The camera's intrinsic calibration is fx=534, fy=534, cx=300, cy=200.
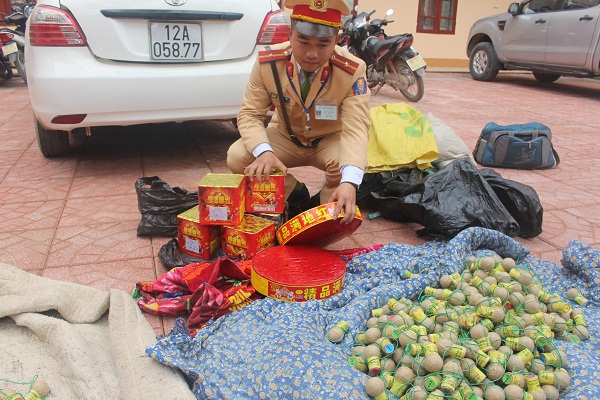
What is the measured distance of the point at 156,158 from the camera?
4344 millimetres

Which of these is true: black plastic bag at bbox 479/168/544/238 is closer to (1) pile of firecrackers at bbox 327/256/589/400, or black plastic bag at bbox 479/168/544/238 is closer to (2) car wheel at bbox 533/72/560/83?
(1) pile of firecrackers at bbox 327/256/589/400

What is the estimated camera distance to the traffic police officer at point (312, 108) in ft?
7.83

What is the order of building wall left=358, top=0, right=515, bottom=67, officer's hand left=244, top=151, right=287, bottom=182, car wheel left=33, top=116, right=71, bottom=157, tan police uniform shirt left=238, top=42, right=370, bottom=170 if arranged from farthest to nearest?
building wall left=358, top=0, right=515, bottom=67 → car wheel left=33, top=116, right=71, bottom=157 → tan police uniform shirt left=238, top=42, right=370, bottom=170 → officer's hand left=244, top=151, right=287, bottom=182

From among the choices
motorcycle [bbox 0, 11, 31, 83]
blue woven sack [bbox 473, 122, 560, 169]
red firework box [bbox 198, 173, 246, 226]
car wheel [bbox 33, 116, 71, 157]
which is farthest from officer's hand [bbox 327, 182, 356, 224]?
motorcycle [bbox 0, 11, 31, 83]

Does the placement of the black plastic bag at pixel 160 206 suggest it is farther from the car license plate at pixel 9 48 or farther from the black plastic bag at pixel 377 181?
the car license plate at pixel 9 48

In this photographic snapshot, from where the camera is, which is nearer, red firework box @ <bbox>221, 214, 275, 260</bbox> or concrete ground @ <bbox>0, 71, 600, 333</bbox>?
red firework box @ <bbox>221, 214, 275, 260</bbox>

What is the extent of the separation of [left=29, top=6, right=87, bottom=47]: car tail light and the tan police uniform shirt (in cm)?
132

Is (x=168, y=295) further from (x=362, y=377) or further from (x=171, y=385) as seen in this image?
(x=362, y=377)

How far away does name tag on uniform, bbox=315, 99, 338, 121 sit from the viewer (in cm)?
274

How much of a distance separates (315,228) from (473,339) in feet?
2.63

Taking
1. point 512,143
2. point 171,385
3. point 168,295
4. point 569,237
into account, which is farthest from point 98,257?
point 512,143

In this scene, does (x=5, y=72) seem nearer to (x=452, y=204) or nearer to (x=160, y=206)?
(x=160, y=206)

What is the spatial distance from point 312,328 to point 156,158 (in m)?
2.80

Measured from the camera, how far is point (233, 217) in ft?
8.10
